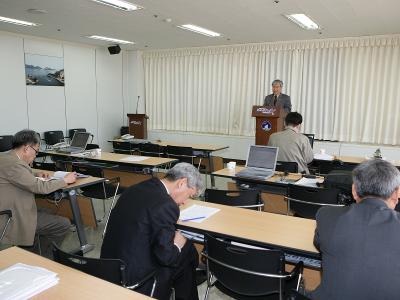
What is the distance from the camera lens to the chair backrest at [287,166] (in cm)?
429

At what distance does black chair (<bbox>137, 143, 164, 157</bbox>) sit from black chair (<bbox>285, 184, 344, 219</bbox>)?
3.43m

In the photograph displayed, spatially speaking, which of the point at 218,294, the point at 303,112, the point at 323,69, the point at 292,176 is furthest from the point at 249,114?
the point at 218,294

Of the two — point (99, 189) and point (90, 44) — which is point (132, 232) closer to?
point (99, 189)

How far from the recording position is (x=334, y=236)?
62.7 inches

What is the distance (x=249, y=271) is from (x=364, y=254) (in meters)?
0.66

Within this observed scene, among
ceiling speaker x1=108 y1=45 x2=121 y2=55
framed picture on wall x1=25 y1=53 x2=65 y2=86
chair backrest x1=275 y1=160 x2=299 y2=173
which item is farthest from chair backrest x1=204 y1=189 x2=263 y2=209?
ceiling speaker x1=108 y1=45 x2=121 y2=55

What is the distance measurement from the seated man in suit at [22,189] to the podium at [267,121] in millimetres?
4461

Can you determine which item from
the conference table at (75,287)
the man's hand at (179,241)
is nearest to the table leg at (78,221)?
the conference table at (75,287)

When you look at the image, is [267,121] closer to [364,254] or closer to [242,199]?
[242,199]

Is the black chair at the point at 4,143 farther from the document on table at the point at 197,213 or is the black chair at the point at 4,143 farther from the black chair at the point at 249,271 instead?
the black chair at the point at 249,271

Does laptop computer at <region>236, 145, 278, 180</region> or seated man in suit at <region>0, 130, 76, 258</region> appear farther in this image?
laptop computer at <region>236, 145, 278, 180</region>

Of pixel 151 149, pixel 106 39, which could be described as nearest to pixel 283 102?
pixel 151 149

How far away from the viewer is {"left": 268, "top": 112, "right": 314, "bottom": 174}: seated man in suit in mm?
4402

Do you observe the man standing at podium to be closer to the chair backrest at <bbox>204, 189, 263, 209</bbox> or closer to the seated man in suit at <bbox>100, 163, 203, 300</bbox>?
the chair backrest at <bbox>204, 189, 263, 209</bbox>
